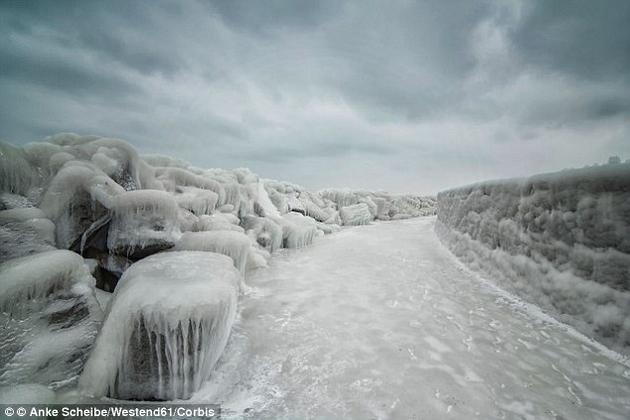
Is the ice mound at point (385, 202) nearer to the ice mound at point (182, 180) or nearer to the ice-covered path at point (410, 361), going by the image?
the ice mound at point (182, 180)

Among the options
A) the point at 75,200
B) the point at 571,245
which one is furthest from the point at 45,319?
the point at 571,245

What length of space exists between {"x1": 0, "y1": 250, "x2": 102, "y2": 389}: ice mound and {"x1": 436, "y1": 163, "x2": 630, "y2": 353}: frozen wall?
426 cm

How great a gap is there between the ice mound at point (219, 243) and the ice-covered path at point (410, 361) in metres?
0.70

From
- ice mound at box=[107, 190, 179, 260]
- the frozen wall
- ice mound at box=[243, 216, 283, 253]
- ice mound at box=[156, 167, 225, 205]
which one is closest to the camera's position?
the frozen wall

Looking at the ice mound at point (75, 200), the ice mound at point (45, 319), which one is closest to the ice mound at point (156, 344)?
the ice mound at point (45, 319)

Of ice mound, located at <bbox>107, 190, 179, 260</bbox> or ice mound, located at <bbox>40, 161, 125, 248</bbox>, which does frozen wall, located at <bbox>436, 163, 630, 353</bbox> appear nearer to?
ice mound, located at <bbox>107, 190, 179, 260</bbox>

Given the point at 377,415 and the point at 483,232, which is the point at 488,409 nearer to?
the point at 377,415

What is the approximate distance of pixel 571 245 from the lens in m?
2.71

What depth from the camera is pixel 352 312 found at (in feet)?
11.0

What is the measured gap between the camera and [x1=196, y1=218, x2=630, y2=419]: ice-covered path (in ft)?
6.00

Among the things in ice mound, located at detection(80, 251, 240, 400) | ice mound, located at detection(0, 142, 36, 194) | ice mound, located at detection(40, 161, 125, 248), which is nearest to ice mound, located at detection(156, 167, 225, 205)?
ice mound, located at detection(40, 161, 125, 248)

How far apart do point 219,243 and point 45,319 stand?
6.96 ft

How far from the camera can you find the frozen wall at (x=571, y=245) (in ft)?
7.32

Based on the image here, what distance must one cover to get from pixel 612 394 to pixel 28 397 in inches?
148
